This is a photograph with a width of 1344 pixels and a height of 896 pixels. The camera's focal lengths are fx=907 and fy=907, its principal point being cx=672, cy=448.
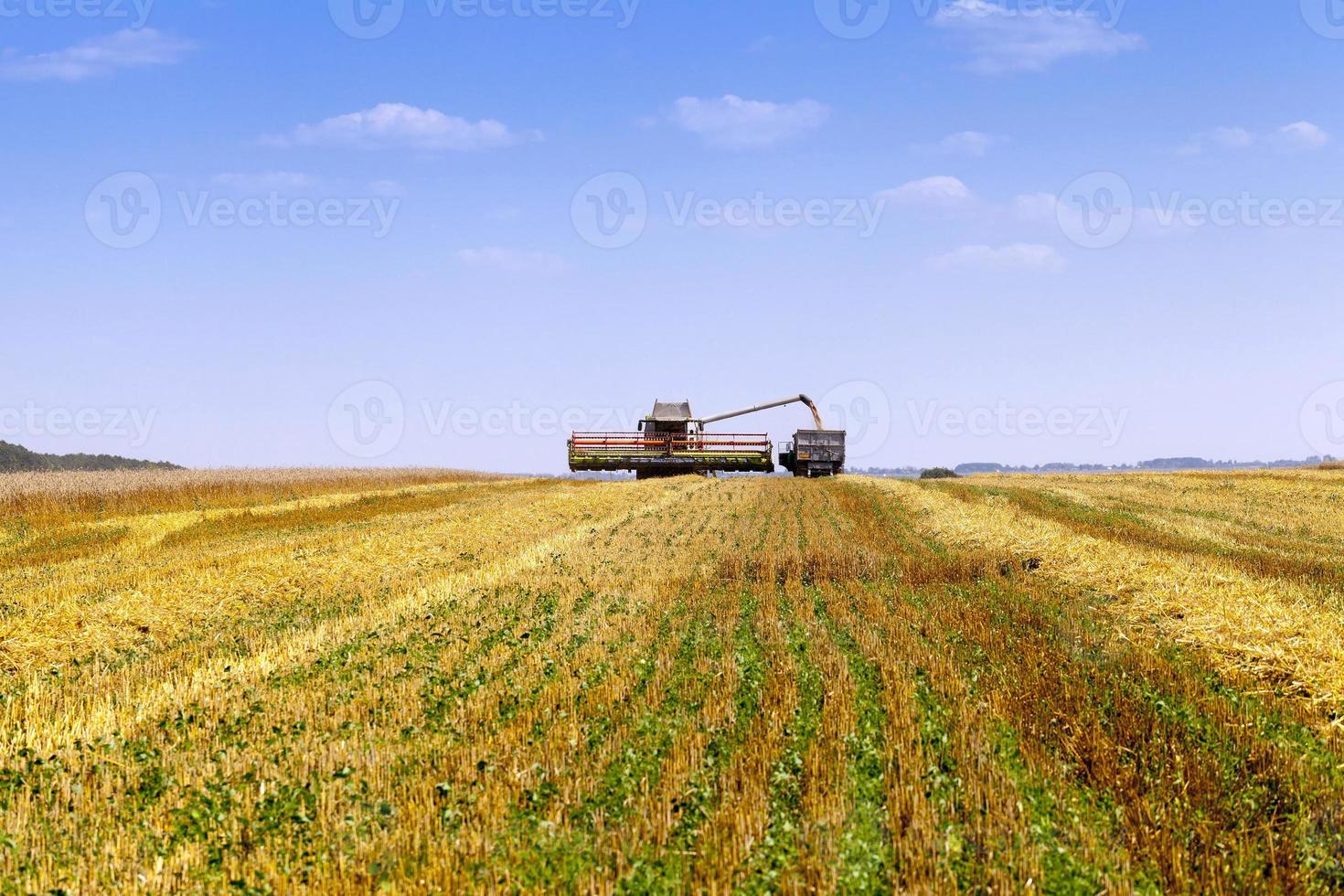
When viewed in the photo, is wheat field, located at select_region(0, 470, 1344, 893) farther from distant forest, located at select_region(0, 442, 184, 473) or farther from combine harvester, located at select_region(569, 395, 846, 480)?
distant forest, located at select_region(0, 442, 184, 473)

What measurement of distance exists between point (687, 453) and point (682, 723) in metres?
42.6

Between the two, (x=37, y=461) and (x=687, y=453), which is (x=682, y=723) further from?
Result: (x=37, y=461)

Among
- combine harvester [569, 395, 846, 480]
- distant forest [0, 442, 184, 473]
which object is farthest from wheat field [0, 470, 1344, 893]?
distant forest [0, 442, 184, 473]

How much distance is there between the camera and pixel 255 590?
15.9m

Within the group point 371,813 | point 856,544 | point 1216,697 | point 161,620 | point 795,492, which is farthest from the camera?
point 795,492

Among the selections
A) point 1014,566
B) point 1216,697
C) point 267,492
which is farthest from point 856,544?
point 267,492

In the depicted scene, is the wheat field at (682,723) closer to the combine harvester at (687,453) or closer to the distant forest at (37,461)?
the combine harvester at (687,453)

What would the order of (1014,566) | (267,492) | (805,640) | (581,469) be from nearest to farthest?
(805,640) < (1014,566) < (267,492) < (581,469)

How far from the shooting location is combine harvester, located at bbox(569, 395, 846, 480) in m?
49.8

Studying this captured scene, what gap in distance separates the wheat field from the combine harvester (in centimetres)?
3065

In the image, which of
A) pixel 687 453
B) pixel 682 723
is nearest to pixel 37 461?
pixel 687 453

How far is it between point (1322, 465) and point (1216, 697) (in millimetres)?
59741

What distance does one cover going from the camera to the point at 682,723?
311 inches

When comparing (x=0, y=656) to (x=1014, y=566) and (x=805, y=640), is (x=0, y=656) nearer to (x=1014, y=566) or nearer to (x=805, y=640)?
(x=805, y=640)
